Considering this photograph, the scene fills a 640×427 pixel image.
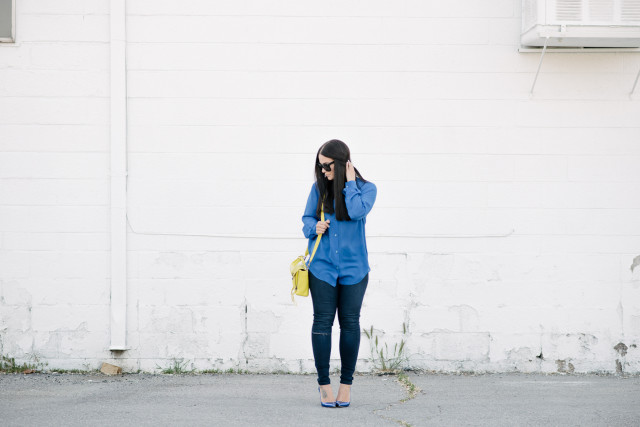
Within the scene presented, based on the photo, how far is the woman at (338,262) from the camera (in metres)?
5.41

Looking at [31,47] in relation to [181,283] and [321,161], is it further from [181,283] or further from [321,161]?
[321,161]

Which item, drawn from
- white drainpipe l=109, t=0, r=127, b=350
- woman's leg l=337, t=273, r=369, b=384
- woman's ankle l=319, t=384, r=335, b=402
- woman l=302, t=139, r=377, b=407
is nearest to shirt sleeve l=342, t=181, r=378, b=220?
woman l=302, t=139, r=377, b=407

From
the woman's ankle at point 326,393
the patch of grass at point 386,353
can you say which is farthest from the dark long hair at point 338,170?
the patch of grass at point 386,353

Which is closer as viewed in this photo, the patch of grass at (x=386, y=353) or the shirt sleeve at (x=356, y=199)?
the shirt sleeve at (x=356, y=199)

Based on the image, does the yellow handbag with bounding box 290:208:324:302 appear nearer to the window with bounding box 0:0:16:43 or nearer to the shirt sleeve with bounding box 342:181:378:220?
the shirt sleeve with bounding box 342:181:378:220

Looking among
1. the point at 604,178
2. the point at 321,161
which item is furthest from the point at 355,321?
the point at 604,178

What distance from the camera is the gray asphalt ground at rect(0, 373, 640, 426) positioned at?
206 inches

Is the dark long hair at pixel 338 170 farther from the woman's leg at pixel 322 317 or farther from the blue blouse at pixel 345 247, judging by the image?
the woman's leg at pixel 322 317

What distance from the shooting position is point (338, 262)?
5.41 m

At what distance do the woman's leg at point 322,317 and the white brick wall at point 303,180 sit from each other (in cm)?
129

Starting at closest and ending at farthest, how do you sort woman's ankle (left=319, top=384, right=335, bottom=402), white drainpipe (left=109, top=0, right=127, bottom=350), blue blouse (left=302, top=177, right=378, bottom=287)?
blue blouse (left=302, top=177, right=378, bottom=287) < woman's ankle (left=319, top=384, right=335, bottom=402) < white drainpipe (left=109, top=0, right=127, bottom=350)

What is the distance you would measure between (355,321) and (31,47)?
11.1ft

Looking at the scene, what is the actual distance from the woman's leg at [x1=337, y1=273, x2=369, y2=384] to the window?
335cm

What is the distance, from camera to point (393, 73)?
6.69 m
